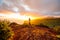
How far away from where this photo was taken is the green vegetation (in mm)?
2570

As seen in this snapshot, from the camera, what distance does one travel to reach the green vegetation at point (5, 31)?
8.43ft

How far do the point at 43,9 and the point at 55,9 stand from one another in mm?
200

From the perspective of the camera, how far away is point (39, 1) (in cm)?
270

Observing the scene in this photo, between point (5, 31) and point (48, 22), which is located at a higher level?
point (48, 22)

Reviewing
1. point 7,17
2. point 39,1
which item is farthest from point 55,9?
point 7,17

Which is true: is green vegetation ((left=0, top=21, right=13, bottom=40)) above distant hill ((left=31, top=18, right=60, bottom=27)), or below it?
below

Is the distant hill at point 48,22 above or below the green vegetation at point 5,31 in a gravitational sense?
above

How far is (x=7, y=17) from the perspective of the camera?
8.65ft

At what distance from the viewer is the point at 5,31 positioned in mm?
2576

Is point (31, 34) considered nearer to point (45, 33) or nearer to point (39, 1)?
point (45, 33)

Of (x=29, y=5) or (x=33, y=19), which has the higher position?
(x=29, y=5)

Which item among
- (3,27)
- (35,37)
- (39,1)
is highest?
(39,1)

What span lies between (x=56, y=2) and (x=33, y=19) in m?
0.48

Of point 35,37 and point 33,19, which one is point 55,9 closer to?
point 33,19
